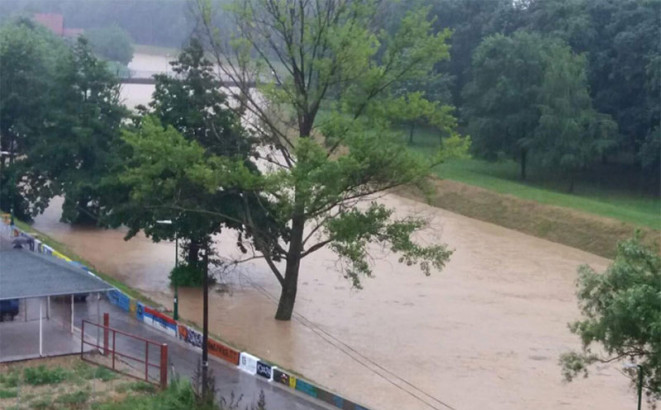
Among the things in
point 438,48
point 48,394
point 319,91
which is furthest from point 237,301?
point 48,394

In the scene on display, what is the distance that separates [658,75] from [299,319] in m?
31.9

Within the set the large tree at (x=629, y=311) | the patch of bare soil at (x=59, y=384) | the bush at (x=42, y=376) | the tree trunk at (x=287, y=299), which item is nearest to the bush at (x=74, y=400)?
the patch of bare soil at (x=59, y=384)

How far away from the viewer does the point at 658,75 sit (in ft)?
193

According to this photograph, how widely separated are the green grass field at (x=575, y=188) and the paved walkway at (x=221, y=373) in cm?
2960

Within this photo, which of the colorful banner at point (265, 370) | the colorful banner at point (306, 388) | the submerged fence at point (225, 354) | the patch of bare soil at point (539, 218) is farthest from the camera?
the patch of bare soil at point (539, 218)

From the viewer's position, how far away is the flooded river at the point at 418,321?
28859 mm

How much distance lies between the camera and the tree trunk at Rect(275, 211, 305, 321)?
3397 centimetres

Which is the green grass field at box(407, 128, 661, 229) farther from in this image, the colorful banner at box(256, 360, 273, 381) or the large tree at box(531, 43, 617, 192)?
the colorful banner at box(256, 360, 273, 381)

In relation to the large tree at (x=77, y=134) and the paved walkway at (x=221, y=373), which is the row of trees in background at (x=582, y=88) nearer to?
the large tree at (x=77, y=134)

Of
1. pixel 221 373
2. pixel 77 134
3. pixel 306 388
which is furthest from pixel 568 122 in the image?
pixel 306 388

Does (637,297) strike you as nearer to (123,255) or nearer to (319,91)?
(319,91)

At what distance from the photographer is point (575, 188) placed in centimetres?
6506

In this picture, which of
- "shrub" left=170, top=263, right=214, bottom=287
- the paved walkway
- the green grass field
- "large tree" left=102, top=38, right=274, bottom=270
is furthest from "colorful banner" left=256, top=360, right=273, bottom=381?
the green grass field

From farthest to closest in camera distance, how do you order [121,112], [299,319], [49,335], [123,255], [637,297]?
1. [121,112]
2. [123,255]
3. [299,319]
4. [49,335]
5. [637,297]
